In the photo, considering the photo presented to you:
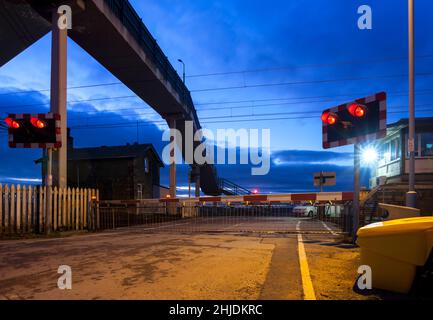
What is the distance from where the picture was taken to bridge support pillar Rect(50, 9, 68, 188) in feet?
48.5

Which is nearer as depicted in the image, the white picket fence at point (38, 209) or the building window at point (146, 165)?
the white picket fence at point (38, 209)

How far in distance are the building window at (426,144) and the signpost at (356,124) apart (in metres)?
17.9

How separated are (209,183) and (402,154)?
2320 cm

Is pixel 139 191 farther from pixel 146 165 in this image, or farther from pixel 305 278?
pixel 305 278

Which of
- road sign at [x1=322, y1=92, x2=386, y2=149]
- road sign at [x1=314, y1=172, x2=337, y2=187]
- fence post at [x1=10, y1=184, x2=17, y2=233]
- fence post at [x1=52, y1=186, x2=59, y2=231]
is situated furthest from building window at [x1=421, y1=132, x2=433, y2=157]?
fence post at [x1=10, y1=184, x2=17, y2=233]

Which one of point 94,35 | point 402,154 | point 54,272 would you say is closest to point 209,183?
point 402,154

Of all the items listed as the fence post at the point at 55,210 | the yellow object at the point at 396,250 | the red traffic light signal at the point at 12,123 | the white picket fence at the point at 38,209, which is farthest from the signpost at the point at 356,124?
the fence post at the point at 55,210

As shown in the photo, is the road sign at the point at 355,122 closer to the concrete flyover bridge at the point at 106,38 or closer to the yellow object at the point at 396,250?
the yellow object at the point at 396,250

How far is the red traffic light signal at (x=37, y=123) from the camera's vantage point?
12.1 m

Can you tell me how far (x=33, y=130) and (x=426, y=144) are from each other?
22790mm

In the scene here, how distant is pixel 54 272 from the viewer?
622cm

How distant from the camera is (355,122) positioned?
28.3 ft

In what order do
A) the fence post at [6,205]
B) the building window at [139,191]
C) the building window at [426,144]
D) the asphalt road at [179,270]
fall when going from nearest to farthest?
the asphalt road at [179,270], the fence post at [6,205], the building window at [426,144], the building window at [139,191]
